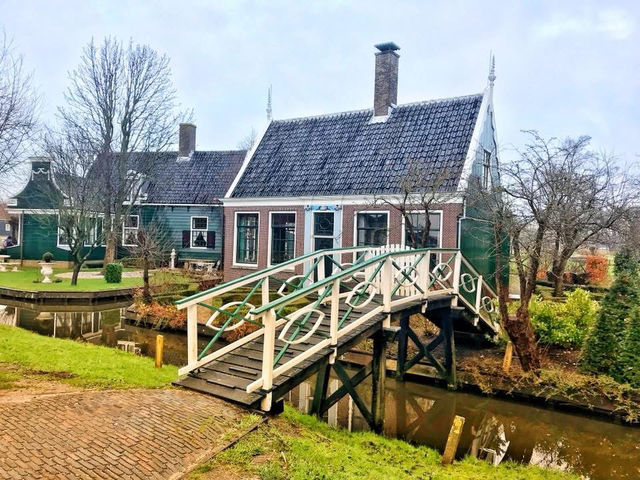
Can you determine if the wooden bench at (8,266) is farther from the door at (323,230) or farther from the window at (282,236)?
the door at (323,230)

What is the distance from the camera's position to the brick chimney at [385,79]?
16.3 meters

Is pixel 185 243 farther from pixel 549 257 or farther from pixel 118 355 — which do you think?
pixel 549 257

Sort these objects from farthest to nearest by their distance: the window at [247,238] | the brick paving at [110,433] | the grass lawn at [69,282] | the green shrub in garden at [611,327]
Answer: the grass lawn at [69,282] < the window at [247,238] < the green shrub in garden at [611,327] < the brick paving at [110,433]

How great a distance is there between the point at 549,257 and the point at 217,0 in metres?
11.4

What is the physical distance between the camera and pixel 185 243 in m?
25.8

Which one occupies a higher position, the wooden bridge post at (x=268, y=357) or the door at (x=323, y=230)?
the door at (x=323, y=230)

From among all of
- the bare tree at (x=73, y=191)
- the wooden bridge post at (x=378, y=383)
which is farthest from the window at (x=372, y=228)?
the bare tree at (x=73, y=191)

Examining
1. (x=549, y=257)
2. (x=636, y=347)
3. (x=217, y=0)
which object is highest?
(x=217, y=0)

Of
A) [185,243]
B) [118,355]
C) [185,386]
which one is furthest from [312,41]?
[185,386]

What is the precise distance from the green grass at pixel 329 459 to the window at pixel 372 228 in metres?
8.70

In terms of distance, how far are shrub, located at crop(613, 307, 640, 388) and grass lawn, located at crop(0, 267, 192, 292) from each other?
14.9 m

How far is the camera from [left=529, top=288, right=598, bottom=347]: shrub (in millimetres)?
10879

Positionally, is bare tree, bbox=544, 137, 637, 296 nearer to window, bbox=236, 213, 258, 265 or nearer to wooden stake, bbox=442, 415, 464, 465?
wooden stake, bbox=442, 415, 464, 465

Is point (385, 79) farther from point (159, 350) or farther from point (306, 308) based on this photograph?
point (159, 350)
